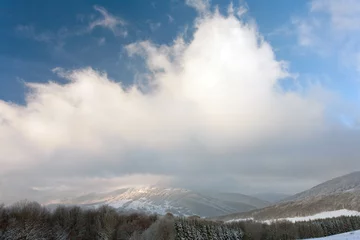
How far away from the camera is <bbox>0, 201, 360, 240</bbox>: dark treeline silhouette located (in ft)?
340

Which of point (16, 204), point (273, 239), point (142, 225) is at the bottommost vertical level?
point (273, 239)

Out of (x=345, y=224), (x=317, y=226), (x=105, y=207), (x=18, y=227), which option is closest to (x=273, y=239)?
(x=317, y=226)

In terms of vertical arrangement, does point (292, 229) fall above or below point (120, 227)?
below

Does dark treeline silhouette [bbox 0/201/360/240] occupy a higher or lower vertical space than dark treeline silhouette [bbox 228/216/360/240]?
higher

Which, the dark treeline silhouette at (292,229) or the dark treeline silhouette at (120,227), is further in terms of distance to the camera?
the dark treeline silhouette at (292,229)

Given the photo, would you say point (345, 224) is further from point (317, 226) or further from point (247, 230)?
point (247, 230)

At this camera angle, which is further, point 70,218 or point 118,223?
point 118,223

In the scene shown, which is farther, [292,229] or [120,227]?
[292,229]

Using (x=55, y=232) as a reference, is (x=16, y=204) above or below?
above

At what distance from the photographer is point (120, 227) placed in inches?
5261

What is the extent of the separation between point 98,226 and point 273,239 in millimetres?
81593

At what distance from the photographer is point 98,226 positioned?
437 feet

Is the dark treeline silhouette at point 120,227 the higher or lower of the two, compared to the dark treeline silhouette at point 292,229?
higher

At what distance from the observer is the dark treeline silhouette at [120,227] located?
4078 inches
